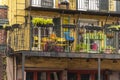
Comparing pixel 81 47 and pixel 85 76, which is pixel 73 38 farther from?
pixel 85 76

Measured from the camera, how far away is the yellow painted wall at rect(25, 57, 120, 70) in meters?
22.1

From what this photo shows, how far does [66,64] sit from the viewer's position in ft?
75.3

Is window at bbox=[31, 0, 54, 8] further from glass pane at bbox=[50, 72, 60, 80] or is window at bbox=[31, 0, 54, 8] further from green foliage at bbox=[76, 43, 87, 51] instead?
glass pane at bbox=[50, 72, 60, 80]

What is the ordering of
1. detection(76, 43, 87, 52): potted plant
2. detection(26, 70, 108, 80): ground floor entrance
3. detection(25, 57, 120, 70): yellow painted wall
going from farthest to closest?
detection(26, 70, 108, 80): ground floor entrance, detection(25, 57, 120, 70): yellow painted wall, detection(76, 43, 87, 52): potted plant

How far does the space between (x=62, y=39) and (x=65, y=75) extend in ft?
9.37

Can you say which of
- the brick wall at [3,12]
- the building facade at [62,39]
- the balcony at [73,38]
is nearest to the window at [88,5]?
the building facade at [62,39]

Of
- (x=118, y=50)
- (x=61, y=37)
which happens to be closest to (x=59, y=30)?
(x=61, y=37)

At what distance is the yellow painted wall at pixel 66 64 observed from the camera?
22109mm

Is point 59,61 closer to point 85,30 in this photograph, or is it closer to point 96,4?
point 85,30

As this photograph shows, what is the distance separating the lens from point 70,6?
2364cm

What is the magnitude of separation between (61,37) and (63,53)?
5.43 feet

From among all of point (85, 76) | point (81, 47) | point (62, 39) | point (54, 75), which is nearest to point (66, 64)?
point (54, 75)

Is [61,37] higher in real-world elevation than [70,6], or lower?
lower

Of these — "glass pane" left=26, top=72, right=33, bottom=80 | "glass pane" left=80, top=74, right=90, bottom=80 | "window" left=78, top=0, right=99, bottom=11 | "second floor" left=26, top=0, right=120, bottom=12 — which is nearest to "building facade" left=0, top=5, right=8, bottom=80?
"glass pane" left=26, top=72, right=33, bottom=80
